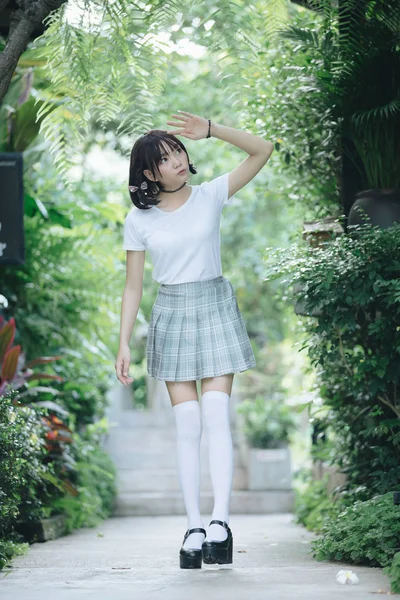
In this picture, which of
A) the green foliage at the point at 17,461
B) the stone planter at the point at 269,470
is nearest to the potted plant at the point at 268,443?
the stone planter at the point at 269,470

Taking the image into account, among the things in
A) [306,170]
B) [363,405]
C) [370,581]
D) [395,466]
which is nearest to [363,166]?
[306,170]

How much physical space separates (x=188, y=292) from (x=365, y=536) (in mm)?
1165

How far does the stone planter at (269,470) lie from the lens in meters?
9.92

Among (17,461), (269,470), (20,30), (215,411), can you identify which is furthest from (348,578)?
(269,470)

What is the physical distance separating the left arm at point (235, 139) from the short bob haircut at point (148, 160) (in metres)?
0.06

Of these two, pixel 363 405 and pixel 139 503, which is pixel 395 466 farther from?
pixel 139 503

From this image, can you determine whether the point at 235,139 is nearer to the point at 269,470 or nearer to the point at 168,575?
the point at 168,575

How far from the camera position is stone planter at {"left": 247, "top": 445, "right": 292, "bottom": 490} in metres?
9.92

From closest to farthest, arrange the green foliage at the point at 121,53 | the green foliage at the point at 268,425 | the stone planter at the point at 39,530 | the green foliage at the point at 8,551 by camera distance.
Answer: the green foliage at the point at 8,551, the green foliage at the point at 121,53, the stone planter at the point at 39,530, the green foliage at the point at 268,425

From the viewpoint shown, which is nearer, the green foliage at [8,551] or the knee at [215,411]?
the knee at [215,411]

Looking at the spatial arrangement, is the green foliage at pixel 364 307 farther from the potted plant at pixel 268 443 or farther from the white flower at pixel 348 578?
the potted plant at pixel 268 443

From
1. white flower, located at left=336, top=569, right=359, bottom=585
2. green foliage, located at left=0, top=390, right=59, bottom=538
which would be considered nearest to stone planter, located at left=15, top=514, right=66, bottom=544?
green foliage, located at left=0, top=390, right=59, bottom=538

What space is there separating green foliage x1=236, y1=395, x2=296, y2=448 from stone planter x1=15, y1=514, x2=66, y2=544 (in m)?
5.07

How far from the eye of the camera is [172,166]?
3.53 meters
